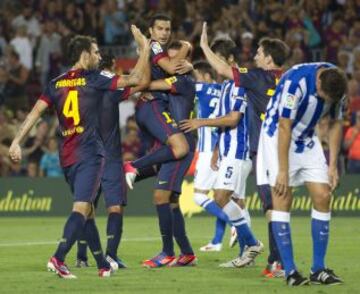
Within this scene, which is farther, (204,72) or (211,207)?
(204,72)

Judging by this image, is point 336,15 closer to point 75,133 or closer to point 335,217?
point 335,217

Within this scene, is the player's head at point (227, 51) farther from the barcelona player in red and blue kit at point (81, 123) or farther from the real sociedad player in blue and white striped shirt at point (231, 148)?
the barcelona player in red and blue kit at point (81, 123)

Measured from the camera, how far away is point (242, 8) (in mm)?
27000

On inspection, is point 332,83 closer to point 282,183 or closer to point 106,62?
point 282,183

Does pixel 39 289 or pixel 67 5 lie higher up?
pixel 67 5

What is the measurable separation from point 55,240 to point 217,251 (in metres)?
2.63

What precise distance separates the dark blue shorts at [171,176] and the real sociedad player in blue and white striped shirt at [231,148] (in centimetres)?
39

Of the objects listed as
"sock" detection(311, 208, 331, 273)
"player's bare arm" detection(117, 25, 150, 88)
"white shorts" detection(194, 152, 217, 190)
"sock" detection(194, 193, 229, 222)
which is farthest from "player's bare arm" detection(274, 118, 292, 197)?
"white shorts" detection(194, 152, 217, 190)

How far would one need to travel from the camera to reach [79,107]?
12164 mm

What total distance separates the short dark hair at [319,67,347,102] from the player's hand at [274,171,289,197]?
31.3 inches

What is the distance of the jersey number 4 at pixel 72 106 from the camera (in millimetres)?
12156

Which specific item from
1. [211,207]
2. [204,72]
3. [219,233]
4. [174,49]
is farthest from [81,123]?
[219,233]

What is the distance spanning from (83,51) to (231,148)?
2617mm

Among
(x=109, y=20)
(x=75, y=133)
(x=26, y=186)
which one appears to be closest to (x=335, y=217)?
(x=26, y=186)
